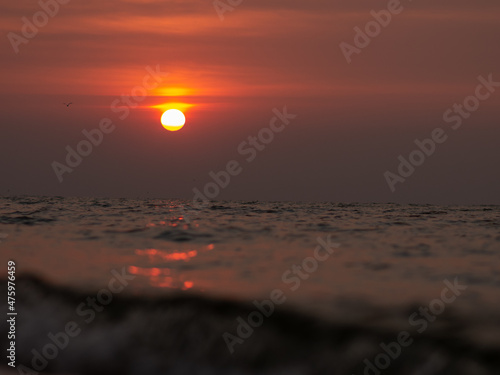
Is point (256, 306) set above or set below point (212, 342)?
above

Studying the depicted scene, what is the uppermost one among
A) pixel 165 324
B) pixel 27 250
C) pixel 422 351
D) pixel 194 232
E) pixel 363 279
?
pixel 194 232

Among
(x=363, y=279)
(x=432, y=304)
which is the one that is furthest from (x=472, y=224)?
(x=432, y=304)

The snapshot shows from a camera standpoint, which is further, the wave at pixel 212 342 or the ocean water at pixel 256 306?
the ocean water at pixel 256 306

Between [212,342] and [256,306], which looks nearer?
[212,342]

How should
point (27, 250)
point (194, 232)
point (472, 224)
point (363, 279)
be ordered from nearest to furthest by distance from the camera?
point (363, 279)
point (27, 250)
point (194, 232)
point (472, 224)

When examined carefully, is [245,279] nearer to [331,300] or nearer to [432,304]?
[331,300]

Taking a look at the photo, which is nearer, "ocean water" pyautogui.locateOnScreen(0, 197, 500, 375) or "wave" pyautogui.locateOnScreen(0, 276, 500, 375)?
"wave" pyautogui.locateOnScreen(0, 276, 500, 375)

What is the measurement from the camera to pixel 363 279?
1187cm

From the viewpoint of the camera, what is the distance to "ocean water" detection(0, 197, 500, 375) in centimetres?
825

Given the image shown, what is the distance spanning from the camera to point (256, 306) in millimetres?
10109

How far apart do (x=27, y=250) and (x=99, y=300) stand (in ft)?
18.6

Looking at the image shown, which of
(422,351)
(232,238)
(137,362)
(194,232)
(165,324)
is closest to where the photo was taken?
(422,351)

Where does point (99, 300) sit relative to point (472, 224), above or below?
below

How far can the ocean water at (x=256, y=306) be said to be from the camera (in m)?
8.25
